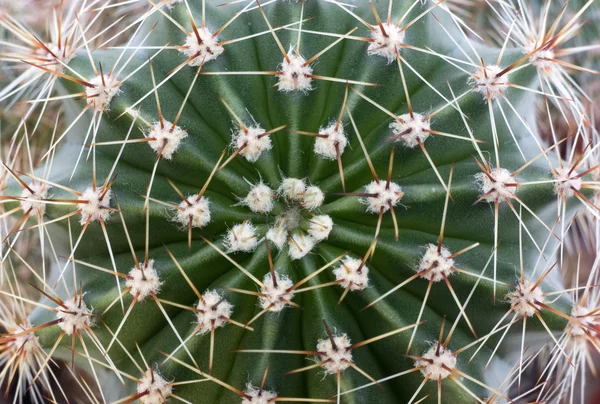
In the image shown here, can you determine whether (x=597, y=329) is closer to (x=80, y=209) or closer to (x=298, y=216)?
(x=298, y=216)

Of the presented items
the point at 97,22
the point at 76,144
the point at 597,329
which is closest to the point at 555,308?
the point at 597,329

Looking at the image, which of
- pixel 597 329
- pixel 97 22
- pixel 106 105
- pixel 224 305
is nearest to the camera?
pixel 224 305

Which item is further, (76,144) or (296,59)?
(76,144)

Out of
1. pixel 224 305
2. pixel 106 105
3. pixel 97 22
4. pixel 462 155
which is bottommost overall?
pixel 224 305

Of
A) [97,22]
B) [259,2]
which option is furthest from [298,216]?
[97,22]

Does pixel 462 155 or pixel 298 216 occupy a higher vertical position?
pixel 462 155

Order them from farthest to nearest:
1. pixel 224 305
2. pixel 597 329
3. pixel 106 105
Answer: pixel 597 329 → pixel 106 105 → pixel 224 305
